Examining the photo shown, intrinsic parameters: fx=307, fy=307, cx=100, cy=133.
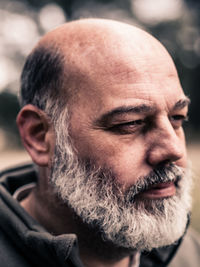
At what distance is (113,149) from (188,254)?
5.13ft

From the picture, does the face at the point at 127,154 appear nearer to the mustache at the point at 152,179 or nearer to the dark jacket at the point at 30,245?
the mustache at the point at 152,179

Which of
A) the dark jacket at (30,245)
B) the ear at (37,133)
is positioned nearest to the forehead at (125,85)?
the ear at (37,133)

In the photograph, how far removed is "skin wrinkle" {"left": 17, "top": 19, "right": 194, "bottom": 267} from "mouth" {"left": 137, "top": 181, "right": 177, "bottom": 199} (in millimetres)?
27

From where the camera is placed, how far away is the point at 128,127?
197 cm

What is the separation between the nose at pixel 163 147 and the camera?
1894 millimetres

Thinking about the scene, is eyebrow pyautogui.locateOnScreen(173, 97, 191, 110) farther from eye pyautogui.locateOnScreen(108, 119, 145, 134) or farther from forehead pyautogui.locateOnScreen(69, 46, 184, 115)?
eye pyautogui.locateOnScreen(108, 119, 145, 134)

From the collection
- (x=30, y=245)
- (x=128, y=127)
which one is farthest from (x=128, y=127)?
(x=30, y=245)

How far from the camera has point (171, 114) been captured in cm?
208

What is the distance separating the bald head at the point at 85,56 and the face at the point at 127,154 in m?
0.02

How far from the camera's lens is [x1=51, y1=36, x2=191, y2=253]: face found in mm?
1922

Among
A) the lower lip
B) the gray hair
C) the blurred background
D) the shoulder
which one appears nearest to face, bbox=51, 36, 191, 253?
the lower lip

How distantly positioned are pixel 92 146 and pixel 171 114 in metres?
0.58

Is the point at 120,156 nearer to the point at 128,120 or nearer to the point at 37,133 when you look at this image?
the point at 128,120

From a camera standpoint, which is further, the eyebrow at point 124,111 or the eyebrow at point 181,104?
the eyebrow at point 181,104
